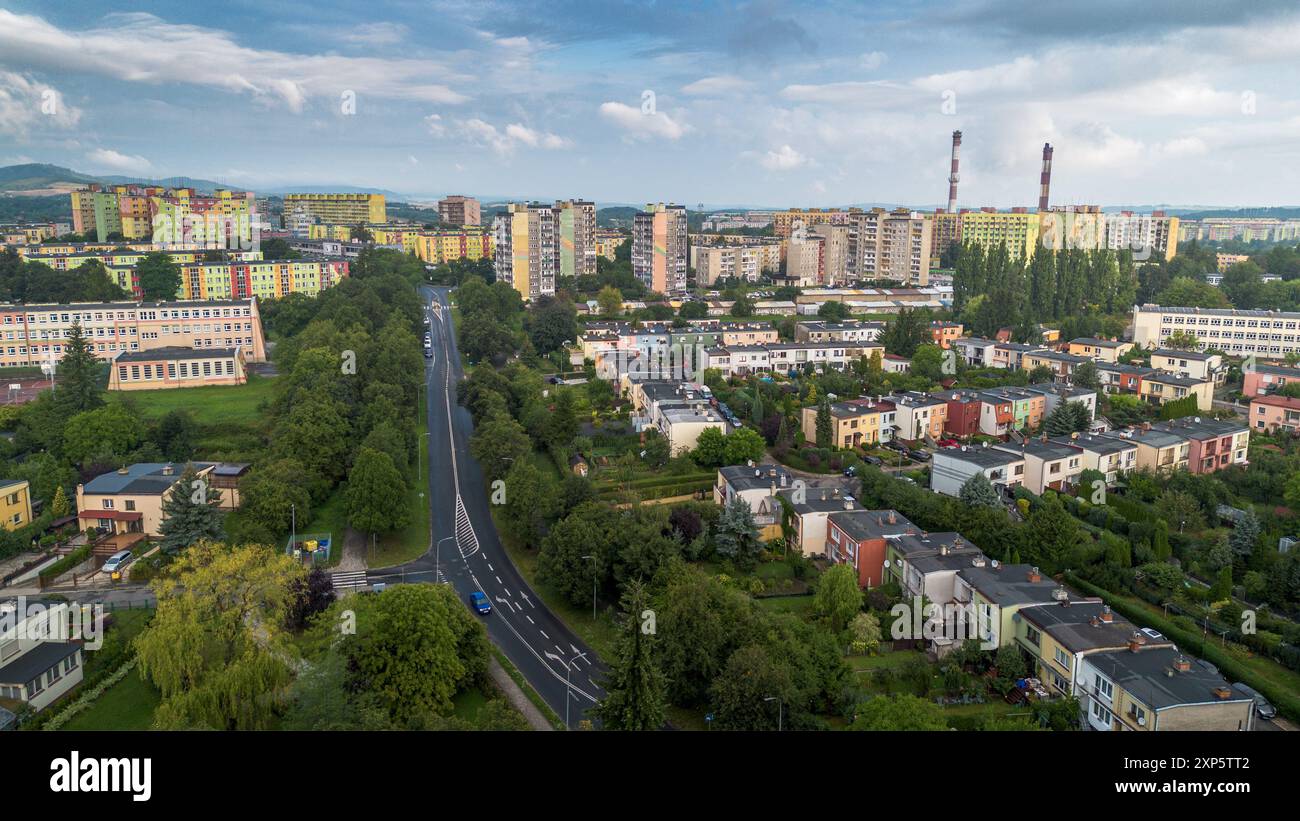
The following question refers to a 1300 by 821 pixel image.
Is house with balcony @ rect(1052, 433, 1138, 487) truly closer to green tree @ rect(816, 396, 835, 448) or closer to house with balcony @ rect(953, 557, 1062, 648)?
green tree @ rect(816, 396, 835, 448)

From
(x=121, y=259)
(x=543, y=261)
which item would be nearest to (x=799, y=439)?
(x=543, y=261)

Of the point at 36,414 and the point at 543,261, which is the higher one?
the point at 543,261

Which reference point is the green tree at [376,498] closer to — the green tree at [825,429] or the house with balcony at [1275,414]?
the green tree at [825,429]

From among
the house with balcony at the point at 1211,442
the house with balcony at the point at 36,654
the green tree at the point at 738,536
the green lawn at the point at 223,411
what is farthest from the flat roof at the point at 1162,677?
the green lawn at the point at 223,411

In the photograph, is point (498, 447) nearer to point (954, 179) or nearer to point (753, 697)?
point (753, 697)
